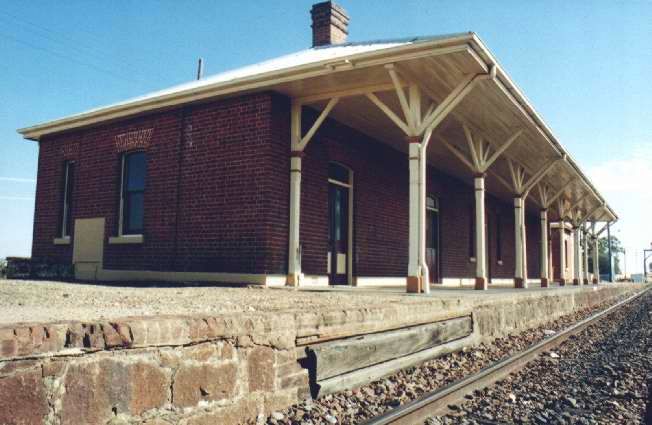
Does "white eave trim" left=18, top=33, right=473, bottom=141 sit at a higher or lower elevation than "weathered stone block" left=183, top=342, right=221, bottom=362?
higher

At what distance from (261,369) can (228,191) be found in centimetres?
627

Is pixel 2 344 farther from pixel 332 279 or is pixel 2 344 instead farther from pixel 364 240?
pixel 364 240

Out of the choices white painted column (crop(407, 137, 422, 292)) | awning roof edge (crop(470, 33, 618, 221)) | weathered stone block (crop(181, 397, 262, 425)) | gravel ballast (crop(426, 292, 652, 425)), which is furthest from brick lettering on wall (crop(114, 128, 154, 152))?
weathered stone block (crop(181, 397, 262, 425))

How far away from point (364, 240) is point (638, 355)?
5.91 metres

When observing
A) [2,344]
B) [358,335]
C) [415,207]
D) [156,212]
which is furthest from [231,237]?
[2,344]

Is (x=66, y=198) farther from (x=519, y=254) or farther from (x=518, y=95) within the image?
(x=519, y=254)

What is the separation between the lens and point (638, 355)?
7.23m

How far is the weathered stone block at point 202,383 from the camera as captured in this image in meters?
3.07

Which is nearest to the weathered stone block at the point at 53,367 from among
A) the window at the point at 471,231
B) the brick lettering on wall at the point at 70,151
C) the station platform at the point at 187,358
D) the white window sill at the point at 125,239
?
the station platform at the point at 187,358

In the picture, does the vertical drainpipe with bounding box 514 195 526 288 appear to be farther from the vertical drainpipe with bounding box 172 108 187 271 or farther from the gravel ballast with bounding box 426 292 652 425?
the vertical drainpipe with bounding box 172 108 187 271

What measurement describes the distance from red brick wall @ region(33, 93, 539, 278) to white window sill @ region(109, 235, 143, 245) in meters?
0.12

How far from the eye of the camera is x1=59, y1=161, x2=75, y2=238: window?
1266 centimetres

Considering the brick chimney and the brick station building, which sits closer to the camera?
the brick station building

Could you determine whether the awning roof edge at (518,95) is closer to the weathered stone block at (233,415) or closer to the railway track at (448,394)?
the railway track at (448,394)
